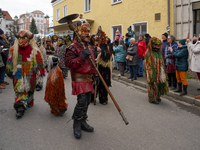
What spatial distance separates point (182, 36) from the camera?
903 centimetres

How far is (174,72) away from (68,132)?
4.48m

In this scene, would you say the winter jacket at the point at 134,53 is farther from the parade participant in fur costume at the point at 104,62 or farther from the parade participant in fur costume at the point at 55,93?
the parade participant in fur costume at the point at 55,93

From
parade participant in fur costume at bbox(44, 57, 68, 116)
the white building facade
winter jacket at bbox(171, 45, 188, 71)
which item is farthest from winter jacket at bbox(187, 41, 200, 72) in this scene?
parade participant in fur costume at bbox(44, 57, 68, 116)

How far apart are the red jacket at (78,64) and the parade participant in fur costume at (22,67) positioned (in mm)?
1673

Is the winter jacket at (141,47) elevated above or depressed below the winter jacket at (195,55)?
above

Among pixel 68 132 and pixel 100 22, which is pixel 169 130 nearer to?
pixel 68 132

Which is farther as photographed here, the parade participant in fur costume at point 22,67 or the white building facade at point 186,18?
the white building facade at point 186,18

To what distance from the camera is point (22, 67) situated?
461 cm

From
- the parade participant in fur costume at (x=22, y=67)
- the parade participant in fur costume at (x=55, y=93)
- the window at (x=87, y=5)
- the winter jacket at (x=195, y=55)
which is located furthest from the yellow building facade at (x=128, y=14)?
the parade participant in fur costume at (x=22, y=67)

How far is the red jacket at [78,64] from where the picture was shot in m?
3.28

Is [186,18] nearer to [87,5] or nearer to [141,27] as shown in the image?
[141,27]

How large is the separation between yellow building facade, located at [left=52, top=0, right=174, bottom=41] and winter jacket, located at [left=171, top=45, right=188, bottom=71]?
3809 mm

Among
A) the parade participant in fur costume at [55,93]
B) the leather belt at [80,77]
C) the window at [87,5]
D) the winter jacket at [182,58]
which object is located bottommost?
the parade participant in fur costume at [55,93]

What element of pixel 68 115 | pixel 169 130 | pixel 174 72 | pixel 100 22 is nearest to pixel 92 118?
pixel 68 115
